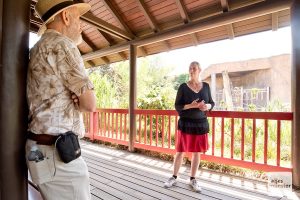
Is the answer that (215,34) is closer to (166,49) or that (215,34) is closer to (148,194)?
(166,49)

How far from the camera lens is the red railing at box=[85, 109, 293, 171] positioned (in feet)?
10.5

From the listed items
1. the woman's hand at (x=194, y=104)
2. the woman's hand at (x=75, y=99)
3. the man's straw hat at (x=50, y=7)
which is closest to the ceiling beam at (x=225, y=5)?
the woman's hand at (x=194, y=104)

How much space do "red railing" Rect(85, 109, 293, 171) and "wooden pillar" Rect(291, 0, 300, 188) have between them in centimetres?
13

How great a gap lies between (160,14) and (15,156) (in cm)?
377

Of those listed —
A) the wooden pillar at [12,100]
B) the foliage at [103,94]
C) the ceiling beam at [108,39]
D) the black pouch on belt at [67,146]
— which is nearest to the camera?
the black pouch on belt at [67,146]

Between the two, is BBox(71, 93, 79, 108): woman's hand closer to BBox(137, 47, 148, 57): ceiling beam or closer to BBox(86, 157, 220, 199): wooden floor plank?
BBox(86, 157, 220, 199): wooden floor plank

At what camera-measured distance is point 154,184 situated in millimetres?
2957

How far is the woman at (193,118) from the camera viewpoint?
8.91 feet

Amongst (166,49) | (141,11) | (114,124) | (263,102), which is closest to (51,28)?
(141,11)

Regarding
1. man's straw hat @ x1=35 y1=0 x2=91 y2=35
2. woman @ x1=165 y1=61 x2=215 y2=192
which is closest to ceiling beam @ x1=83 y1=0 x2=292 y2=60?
woman @ x1=165 y1=61 x2=215 y2=192

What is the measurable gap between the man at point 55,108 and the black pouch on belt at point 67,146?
3 cm

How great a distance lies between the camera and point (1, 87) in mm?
1182

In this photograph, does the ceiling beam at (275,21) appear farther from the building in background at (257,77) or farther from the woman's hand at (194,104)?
the building in background at (257,77)

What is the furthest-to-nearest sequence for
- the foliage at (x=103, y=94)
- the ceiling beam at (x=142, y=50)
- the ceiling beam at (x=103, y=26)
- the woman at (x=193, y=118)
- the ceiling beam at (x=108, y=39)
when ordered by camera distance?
the foliage at (x=103, y=94) < the ceiling beam at (x=142, y=50) < the ceiling beam at (x=108, y=39) < the ceiling beam at (x=103, y=26) < the woman at (x=193, y=118)
